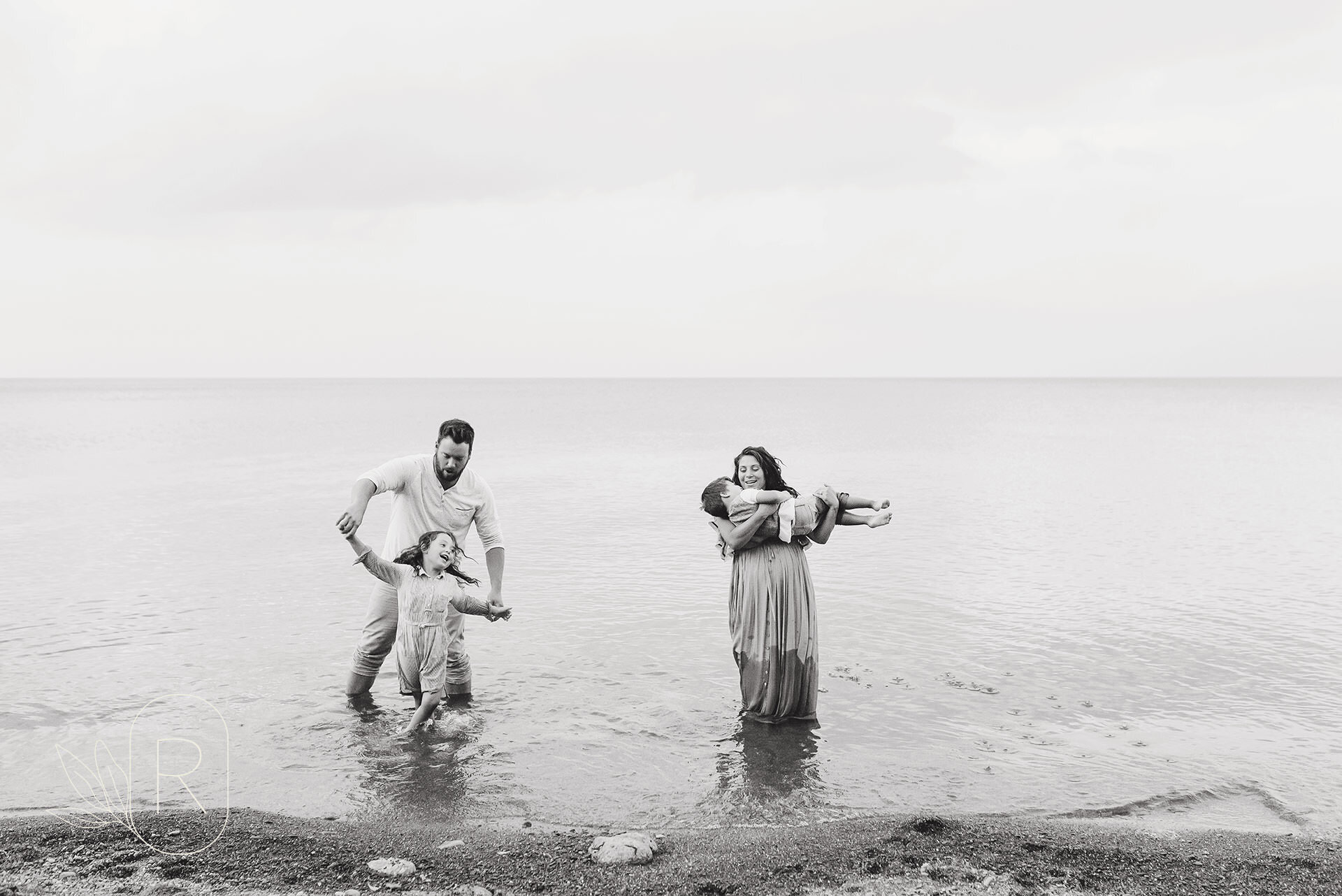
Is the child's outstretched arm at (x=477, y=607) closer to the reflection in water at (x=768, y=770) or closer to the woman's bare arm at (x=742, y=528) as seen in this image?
the woman's bare arm at (x=742, y=528)

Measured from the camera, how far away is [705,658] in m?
9.41

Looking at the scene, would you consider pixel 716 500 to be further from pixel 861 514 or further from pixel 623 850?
pixel 623 850

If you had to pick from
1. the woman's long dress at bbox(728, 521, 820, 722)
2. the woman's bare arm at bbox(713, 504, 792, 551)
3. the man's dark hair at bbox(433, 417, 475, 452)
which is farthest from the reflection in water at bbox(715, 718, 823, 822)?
the man's dark hair at bbox(433, 417, 475, 452)

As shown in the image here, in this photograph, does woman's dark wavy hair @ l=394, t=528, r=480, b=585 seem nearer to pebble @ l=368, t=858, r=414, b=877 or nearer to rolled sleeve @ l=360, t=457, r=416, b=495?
rolled sleeve @ l=360, t=457, r=416, b=495

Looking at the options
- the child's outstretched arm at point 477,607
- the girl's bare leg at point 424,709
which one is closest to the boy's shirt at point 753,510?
the child's outstretched arm at point 477,607


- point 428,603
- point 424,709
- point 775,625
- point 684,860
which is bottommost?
point 684,860

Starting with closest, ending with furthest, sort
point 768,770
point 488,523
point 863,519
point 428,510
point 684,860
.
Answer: point 684,860, point 768,770, point 863,519, point 428,510, point 488,523

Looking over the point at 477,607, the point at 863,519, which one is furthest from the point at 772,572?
the point at 477,607

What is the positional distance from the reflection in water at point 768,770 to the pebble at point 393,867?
191 cm

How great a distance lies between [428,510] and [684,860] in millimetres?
3224

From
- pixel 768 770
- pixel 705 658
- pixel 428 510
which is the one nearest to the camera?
pixel 768 770

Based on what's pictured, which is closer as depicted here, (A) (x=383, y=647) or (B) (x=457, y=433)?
(B) (x=457, y=433)

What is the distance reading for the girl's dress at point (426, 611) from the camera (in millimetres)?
6758

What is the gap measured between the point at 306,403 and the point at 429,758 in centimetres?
11591
